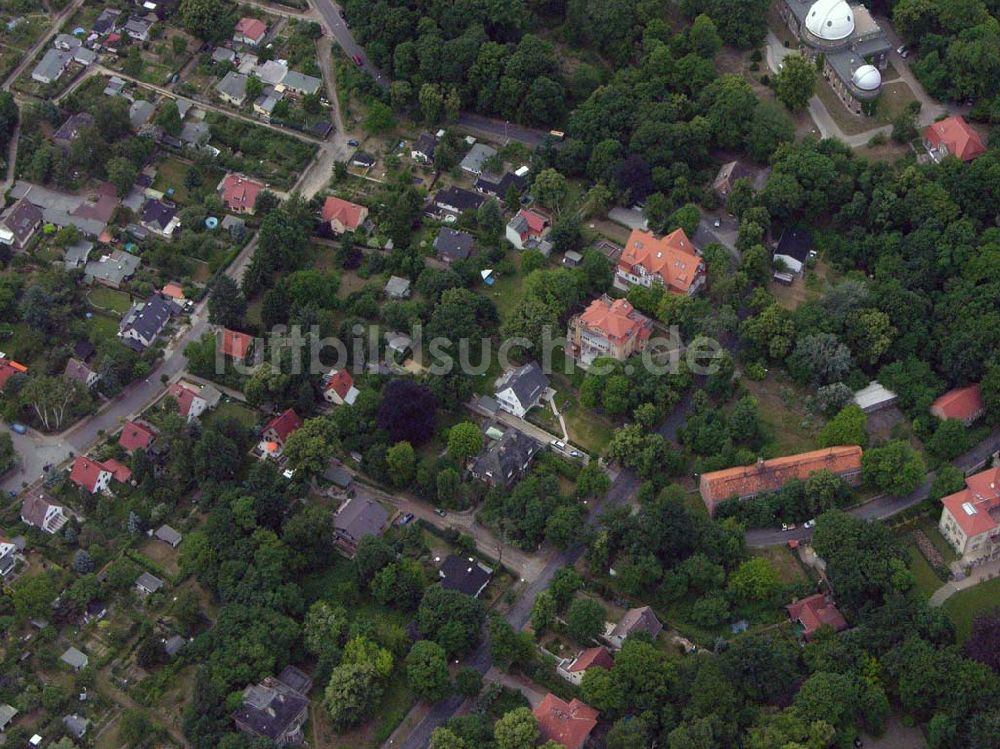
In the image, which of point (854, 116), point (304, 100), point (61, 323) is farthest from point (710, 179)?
point (61, 323)

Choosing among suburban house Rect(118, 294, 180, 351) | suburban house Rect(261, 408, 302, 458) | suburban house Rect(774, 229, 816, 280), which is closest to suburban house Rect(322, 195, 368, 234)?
suburban house Rect(118, 294, 180, 351)

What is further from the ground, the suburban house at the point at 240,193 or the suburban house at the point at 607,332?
the suburban house at the point at 607,332

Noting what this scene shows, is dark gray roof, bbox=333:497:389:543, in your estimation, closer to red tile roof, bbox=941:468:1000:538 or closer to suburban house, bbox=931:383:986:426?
red tile roof, bbox=941:468:1000:538

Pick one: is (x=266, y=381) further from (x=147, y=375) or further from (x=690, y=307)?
(x=690, y=307)

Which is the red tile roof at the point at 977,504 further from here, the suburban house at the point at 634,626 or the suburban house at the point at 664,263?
the suburban house at the point at 664,263

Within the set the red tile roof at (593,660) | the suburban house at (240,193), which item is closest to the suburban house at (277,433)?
the suburban house at (240,193)

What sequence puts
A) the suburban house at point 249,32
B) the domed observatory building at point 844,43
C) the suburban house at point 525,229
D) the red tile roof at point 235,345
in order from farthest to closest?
the suburban house at point 249,32
the domed observatory building at point 844,43
the suburban house at point 525,229
the red tile roof at point 235,345

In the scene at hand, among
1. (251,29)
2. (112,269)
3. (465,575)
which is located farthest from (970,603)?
(251,29)
